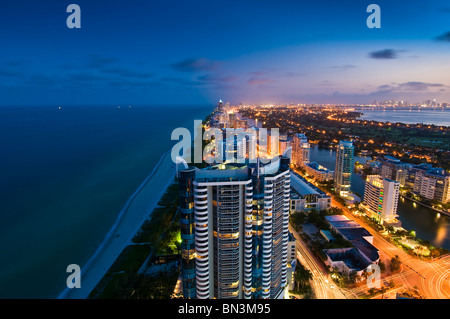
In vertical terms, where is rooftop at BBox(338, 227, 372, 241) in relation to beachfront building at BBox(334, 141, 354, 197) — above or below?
below

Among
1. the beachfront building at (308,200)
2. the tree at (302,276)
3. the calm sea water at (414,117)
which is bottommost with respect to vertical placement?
the tree at (302,276)

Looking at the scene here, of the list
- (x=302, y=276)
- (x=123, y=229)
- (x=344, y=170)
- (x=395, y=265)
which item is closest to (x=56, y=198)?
(x=123, y=229)

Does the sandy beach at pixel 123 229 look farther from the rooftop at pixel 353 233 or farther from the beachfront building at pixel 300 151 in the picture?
the beachfront building at pixel 300 151

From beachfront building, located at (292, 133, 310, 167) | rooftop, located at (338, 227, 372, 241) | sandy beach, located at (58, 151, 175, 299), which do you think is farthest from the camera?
beachfront building, located at (292, 133, 310, 167)

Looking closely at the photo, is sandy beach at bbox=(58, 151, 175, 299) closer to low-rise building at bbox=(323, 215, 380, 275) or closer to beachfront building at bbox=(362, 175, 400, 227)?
low-rise building at bbox=(323, 215, 380, 275)

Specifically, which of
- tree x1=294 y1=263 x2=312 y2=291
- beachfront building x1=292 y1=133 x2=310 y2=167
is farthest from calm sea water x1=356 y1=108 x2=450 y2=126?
tree x1=294 y1=263 x2=312 y2=291

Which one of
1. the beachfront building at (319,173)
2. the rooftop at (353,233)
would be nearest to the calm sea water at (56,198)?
the rooftop at (353,233)
